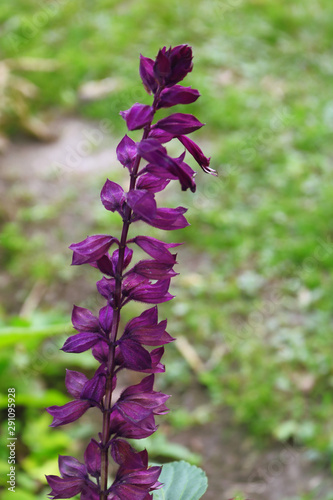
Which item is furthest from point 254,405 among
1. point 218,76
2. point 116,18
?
point 116,18

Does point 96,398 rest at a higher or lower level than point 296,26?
lower

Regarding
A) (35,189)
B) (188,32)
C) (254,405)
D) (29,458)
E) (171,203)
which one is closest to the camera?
(29,458)

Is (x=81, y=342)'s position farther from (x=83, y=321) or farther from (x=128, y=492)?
(x=128, y=492)

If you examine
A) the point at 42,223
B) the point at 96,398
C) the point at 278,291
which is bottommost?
the point at 96,398

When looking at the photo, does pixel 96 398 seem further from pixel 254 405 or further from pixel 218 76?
pixel 218 76

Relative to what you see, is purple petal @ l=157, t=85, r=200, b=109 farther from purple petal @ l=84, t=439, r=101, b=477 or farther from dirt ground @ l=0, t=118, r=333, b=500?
dirt ground @ l=0, t=118, r=333, b=500

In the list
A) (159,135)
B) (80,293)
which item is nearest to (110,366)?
(159,135)

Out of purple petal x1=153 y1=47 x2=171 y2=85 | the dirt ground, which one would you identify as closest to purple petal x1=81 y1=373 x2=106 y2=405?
purple petal x1=153 y1=47 x2=171 y2=85
